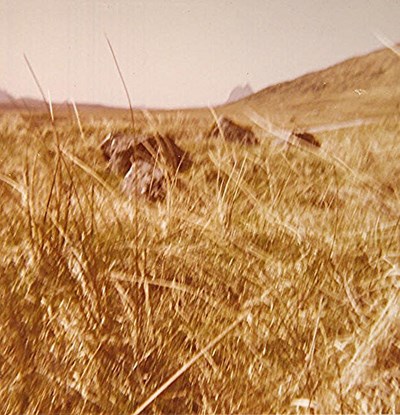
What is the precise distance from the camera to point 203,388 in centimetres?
53

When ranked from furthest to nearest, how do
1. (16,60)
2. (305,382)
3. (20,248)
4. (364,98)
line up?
(364,98) → (16,60) → (20,248) → (305,382)

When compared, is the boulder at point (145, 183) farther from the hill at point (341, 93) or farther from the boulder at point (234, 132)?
the hill at point (341, 93)

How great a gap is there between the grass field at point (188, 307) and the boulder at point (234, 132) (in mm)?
319

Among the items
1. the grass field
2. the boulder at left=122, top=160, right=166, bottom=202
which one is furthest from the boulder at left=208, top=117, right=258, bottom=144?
the grass field

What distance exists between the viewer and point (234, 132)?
111cm

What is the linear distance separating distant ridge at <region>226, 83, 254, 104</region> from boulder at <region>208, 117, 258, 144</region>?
52 millimetres

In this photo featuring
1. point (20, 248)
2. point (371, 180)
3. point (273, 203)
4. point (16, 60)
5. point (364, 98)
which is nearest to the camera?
point (20, 248)

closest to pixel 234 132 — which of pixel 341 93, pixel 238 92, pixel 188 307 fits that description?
pixel 238 92

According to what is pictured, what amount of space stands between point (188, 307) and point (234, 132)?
58cm

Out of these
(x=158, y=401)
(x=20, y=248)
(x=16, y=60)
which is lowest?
(x=158, y=401)

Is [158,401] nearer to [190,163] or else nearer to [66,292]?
[66,292]

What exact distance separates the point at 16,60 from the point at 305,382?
2.48ft

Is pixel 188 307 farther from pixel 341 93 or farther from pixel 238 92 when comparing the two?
pixel 341 93

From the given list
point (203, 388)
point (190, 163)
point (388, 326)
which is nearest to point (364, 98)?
point (190, 163)
